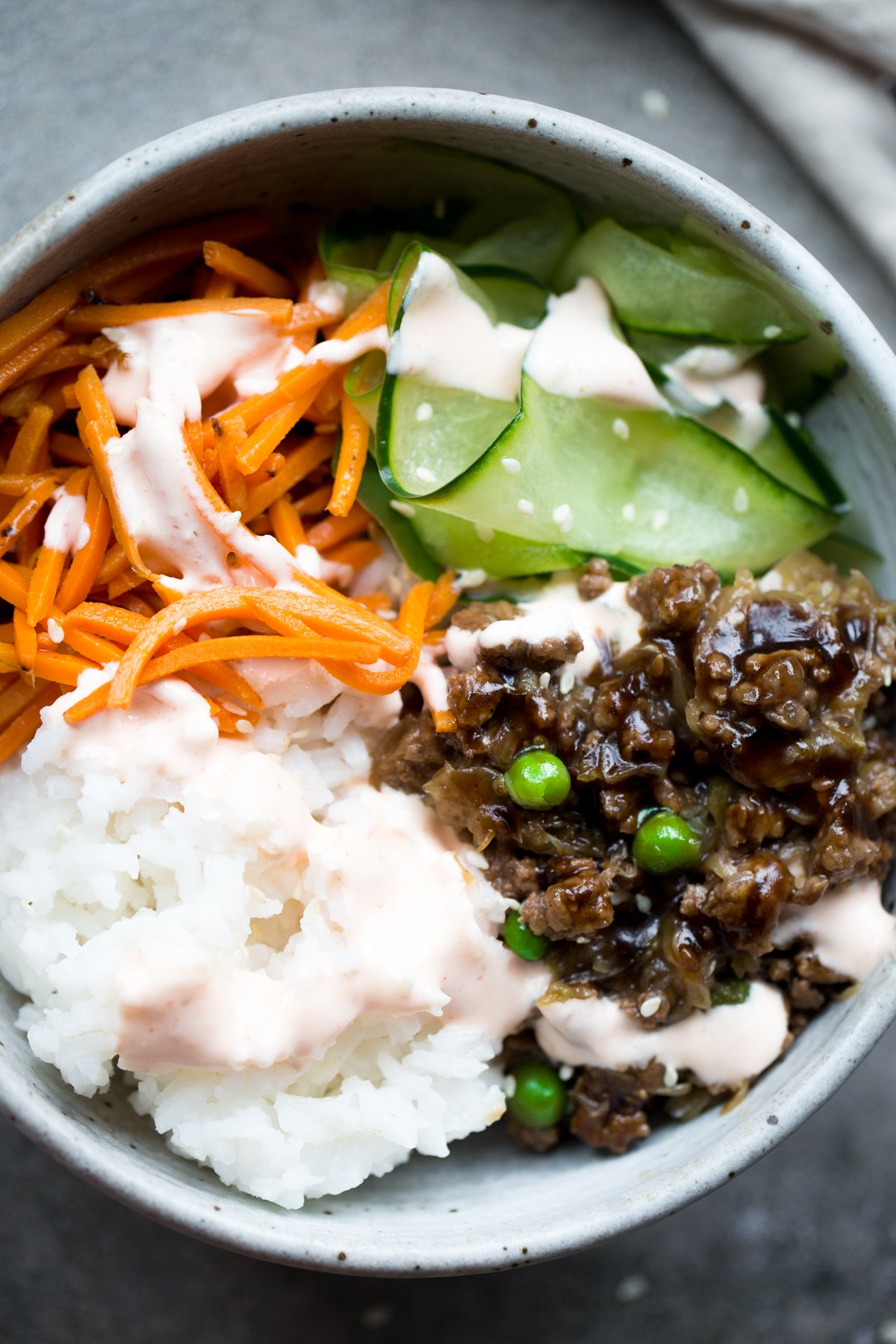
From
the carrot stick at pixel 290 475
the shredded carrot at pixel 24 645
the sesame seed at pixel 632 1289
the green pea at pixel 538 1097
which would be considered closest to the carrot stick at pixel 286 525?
the carrot stick at pixel 290 475

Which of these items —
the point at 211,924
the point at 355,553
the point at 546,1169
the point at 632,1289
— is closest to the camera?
the point at 211,924

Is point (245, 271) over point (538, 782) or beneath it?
over

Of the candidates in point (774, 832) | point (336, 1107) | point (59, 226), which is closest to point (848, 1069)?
point (774, 832)

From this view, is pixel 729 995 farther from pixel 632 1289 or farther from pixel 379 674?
pixel 632 1289

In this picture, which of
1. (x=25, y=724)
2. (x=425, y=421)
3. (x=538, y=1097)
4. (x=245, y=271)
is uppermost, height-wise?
(x=245, y=271)

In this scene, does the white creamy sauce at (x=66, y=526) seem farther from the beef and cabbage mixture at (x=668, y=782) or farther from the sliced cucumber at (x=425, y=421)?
the beef and cabbage mixture at (x=668, y=782)

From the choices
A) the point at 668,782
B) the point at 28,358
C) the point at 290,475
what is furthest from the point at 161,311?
the point at 668,782

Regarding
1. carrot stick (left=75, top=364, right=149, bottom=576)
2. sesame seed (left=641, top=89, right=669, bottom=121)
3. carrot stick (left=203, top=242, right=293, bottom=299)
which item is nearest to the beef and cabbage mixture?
carrot stick (left=75, top=364, right=149, bottom=576)

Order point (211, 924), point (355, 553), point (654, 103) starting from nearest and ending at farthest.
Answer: point (211, 924), point (355, 553), point (654, 103)
